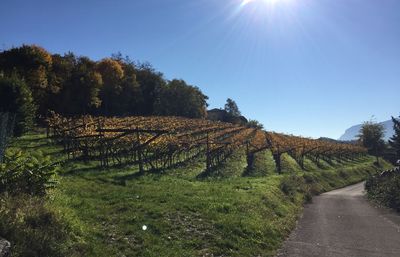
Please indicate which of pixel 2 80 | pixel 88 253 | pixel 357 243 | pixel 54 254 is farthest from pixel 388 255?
pixel 2 80

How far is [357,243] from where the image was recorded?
19703 millimetres

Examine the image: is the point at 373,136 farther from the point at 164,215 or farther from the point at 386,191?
the point at 164,215

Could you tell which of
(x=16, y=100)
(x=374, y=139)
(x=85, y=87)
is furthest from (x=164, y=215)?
(x=374, y=139)

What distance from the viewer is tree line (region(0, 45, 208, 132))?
188ft

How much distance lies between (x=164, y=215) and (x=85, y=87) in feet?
197

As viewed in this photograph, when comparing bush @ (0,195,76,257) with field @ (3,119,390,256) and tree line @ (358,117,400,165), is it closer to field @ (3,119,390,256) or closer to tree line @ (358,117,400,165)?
field @ (3,119,390,256)

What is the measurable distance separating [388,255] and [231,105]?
129 m

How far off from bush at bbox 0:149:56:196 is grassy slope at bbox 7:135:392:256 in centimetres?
72

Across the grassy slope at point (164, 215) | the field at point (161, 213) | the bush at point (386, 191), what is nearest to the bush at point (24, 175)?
the field at point (161, 213)

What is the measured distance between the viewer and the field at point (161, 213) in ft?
45.5

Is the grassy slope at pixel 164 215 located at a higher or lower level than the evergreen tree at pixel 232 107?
lower

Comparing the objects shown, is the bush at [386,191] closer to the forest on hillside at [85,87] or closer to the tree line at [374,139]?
the forest on hillside at [85,87]

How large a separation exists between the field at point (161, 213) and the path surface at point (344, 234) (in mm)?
856

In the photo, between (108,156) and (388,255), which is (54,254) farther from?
(108,156)
